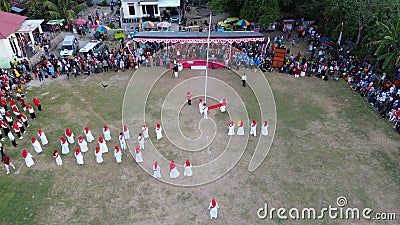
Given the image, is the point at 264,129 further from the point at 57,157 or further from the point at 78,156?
the point at 57,157

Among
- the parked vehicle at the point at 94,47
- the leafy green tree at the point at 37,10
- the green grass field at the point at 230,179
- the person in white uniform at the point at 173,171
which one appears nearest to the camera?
the green grass field at the point at 230,179

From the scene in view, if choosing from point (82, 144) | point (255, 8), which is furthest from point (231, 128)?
point (255, 8)

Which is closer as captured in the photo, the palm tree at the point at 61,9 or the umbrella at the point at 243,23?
the umbrella at the point at 243,23

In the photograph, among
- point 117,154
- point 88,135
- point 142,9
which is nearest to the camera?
point 117,154

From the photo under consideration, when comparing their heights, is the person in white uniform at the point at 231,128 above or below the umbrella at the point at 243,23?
below

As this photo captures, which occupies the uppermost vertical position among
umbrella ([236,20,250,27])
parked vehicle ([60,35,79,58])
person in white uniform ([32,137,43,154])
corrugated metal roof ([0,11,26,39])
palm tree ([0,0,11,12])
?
palm tree ([0,0,11,12])

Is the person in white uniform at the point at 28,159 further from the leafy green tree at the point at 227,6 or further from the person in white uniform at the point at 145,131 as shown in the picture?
the leafy green tree at the point at 227,6

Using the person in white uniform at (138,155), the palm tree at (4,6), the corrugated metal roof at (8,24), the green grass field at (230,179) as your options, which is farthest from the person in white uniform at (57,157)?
the palm tree at (4,6)

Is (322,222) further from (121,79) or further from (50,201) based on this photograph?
(121,79)

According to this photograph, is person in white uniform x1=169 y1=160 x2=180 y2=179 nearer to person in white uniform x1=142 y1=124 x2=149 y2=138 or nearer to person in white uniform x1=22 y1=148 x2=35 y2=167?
person in white uniform x1=142 y1=124 x2=149 y2=138

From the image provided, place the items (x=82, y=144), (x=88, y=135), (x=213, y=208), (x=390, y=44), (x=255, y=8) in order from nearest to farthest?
(x=213, y=208)
(x=82, y=144)
(x=88, y=135)
(x=390, y=44)
(x=255, y=8)

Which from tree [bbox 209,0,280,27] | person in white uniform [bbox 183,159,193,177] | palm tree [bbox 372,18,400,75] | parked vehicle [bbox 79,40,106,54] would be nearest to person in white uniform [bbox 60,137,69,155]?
person in white uniform [bbox 183,159,193,177]

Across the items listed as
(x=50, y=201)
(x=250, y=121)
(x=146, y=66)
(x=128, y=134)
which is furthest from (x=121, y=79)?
(x=50, y=201)

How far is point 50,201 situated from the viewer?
43.7ft
